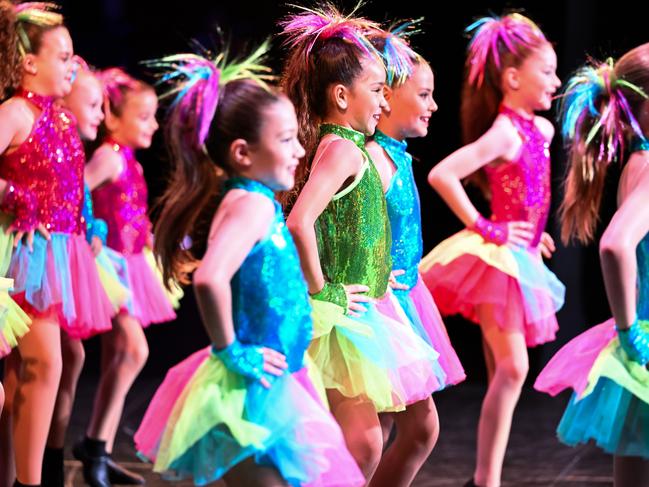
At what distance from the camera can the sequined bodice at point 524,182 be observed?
13.9 feet

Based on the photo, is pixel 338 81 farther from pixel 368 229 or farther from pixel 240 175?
pixel 240 175

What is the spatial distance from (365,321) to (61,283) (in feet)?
3.64

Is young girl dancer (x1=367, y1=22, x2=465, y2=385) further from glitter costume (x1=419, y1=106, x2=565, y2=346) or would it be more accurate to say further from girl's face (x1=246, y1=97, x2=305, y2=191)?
girl's face (x1=246, y1=97, x2=305, y2=191)

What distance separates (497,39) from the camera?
4.39 meters

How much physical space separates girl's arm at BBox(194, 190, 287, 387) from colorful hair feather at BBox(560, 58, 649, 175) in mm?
1108

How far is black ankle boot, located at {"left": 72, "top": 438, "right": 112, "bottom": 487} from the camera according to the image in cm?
412

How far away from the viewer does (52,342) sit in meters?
3.54

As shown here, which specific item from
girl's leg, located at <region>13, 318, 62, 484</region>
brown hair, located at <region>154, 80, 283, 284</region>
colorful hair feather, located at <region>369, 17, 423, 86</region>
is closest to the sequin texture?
girl's leg, located at <region>13, 318, 62, 484</region>

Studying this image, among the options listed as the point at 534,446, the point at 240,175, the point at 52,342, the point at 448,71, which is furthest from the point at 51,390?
the point at 448,71

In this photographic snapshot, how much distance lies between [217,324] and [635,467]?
112 cm

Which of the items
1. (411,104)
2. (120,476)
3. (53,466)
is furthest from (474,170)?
(53,466)

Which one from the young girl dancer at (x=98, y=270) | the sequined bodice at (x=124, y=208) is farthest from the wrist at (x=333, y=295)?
the sequined bodice at (x=124, y=208)

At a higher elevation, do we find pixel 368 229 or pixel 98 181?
pixel 368 229

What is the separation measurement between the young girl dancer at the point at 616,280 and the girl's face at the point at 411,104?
0.42 metres
